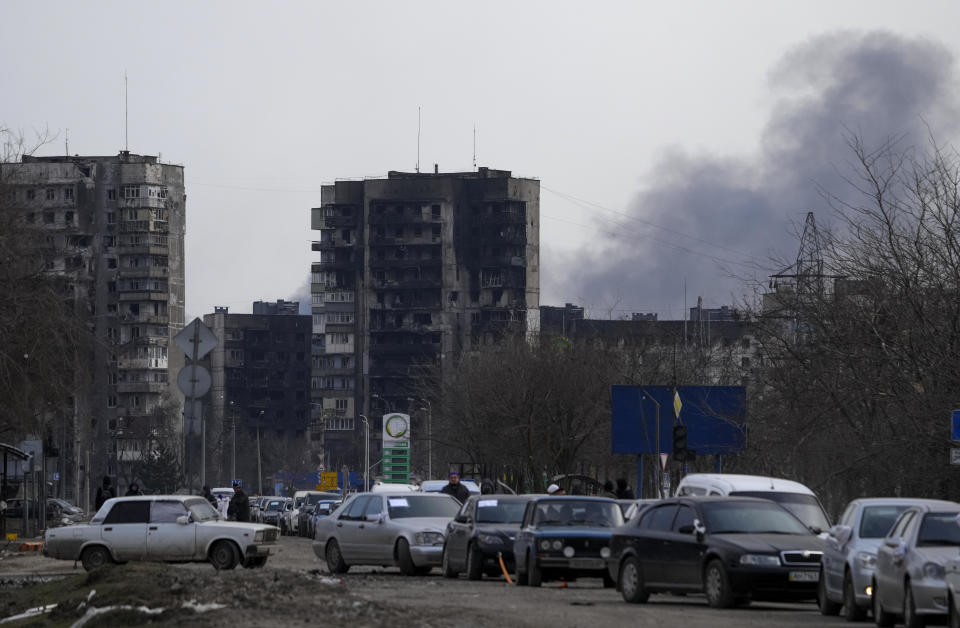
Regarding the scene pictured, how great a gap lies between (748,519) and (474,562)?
7294 millimetres

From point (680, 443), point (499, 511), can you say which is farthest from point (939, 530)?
point (680, 443)

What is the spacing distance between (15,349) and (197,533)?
24.0 ft

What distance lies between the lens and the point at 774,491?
27.6m

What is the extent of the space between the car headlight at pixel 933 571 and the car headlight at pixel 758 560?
14.0ft

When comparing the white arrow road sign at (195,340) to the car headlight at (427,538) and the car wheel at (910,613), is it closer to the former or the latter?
the car headlight at (427,538)

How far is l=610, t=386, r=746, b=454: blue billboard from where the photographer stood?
62.9 meters

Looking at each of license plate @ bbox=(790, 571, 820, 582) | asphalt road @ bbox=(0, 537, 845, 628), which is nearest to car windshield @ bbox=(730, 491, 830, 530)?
asphalt road @ bbox=(0, 537, 845, 628)

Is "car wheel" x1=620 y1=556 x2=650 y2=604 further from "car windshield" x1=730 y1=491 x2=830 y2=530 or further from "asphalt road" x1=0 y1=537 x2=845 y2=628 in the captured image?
"car windshield" x1=730 y1=491 x2=830 y2=530

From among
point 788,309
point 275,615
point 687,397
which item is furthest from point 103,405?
point 275,615

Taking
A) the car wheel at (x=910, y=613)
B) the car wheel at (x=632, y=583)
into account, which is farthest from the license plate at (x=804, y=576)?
the car wheel at (x=910, y=613)

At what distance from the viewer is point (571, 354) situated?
84438 millimetres

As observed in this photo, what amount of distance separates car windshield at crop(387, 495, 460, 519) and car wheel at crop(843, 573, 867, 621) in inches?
512

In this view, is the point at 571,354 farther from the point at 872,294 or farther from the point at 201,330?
the point at 201,330

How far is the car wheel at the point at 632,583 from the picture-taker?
23.3 metres
